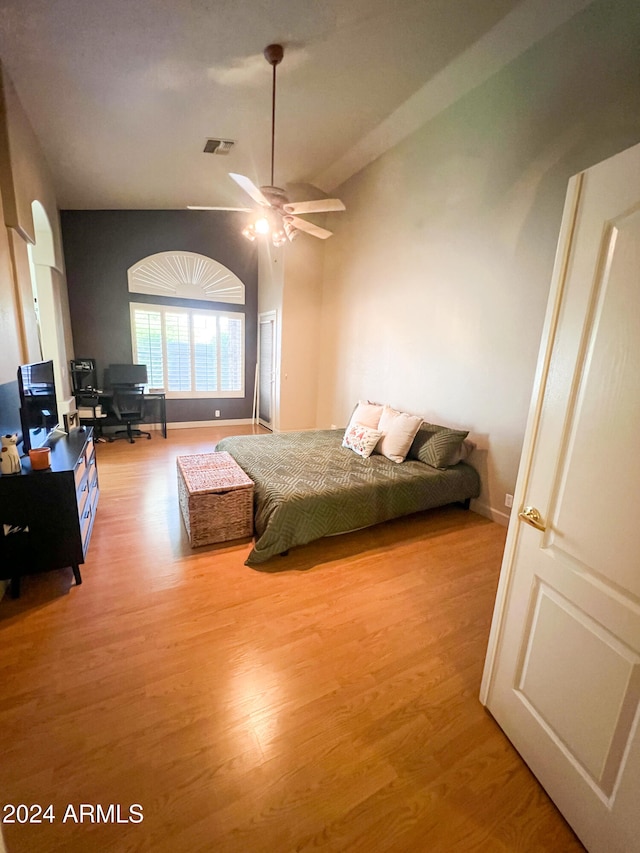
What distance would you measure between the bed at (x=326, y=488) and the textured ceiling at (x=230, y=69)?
9.48 feet

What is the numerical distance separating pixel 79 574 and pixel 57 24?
127 inches

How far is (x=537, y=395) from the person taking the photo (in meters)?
1.18

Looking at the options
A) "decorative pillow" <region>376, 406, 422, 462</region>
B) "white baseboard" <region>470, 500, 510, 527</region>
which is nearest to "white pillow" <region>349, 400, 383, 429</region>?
"decorative pillow" <region>376, 406, 422, 462</region>

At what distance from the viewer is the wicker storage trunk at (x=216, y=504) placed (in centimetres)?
246

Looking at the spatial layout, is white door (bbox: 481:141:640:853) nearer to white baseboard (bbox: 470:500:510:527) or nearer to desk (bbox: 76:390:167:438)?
white baseboard (bbox: 470:500:510:527)

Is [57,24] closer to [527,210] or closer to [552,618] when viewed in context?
[527,210]

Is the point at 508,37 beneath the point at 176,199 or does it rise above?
above

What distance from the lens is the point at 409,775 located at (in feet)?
4.07

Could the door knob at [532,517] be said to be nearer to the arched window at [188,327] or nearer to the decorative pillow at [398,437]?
the decorative pillow at [398,437]

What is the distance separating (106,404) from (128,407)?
1.17 feet

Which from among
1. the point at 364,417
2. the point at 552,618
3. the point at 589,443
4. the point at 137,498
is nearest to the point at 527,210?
the point at 364,417

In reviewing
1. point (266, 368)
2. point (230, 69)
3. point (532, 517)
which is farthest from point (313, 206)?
point (266, 368)

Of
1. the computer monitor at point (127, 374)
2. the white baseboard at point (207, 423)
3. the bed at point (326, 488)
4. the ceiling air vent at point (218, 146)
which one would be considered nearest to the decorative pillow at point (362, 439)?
the bed at point (326, 488)

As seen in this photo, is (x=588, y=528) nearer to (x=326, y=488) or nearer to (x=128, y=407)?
(x=326, y=488)
